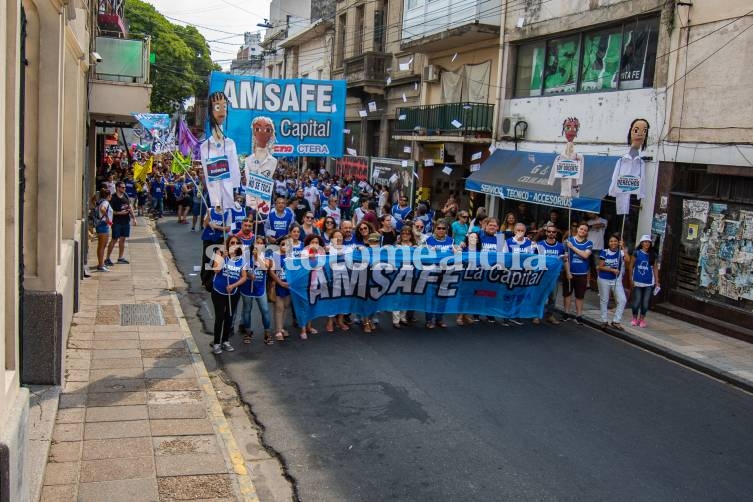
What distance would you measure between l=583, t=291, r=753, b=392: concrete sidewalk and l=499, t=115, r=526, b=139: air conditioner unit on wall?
7155 mm

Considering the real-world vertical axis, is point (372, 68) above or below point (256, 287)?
above

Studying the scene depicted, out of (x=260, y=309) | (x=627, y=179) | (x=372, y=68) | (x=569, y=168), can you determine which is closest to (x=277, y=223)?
(x=260, y=309)

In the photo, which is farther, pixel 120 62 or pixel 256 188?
pixel 120 62

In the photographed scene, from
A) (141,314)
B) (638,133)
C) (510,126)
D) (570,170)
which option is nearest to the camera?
(141,314)

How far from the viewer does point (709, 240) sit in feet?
44.3

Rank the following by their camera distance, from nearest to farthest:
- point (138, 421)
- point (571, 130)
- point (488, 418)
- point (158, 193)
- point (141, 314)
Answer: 1. point (138, 421)
2. point (488, 418)
3. point (141, 314)
4. point (571, 130)
5. point (158, 193)

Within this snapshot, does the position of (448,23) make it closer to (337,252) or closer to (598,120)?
(598,120)

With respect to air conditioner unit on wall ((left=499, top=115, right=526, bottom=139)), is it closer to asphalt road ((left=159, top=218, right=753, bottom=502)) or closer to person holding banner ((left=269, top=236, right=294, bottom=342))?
asphalt road ((left=159, top=218, right=753, bottom=502))

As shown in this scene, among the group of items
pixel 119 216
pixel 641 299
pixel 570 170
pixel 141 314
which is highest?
pixel 570 170

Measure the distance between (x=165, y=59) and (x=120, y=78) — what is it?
41.6 metres

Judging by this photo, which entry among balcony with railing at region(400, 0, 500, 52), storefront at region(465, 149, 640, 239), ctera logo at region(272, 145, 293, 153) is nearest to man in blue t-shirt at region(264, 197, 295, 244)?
ctera logo at region(272, 145, 293, 153)

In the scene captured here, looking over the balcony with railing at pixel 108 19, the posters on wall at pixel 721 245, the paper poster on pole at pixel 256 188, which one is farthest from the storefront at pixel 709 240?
the balcony with railing at pixel 108 19

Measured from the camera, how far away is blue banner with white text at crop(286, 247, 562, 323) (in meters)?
11.2

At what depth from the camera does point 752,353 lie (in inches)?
461
